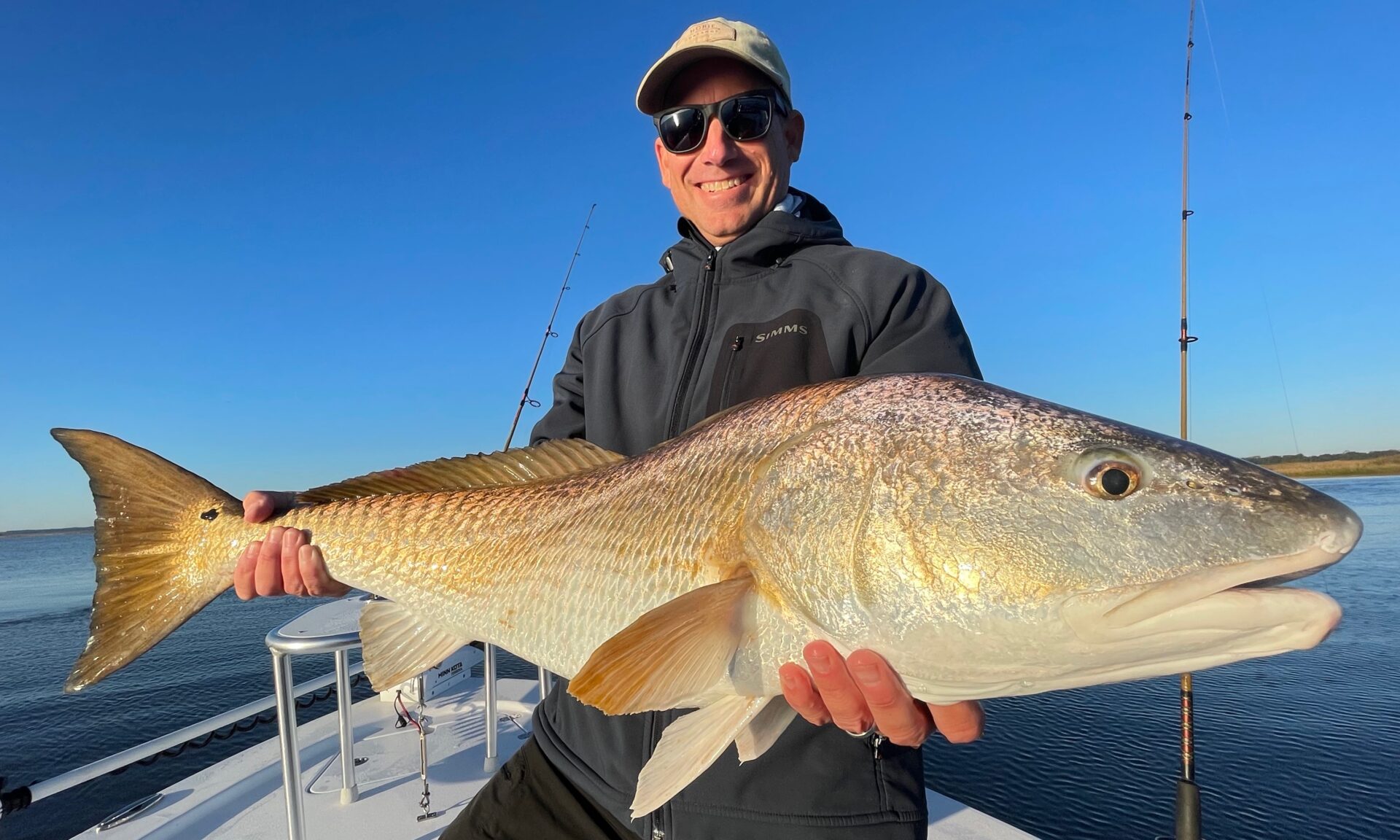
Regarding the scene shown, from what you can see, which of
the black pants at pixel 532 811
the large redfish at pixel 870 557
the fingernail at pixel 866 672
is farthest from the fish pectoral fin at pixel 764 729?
the black pants at pixel 532 811

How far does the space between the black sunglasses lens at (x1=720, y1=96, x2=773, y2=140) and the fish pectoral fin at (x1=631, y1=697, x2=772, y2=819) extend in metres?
2.15

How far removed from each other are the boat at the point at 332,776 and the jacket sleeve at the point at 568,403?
5.91 feet

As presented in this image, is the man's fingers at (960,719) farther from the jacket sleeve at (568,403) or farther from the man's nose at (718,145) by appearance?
the man's nose at (718,145)

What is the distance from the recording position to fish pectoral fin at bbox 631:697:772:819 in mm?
1685

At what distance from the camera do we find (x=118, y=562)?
2609mm

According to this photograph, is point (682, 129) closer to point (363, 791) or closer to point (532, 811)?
point (532, 811)

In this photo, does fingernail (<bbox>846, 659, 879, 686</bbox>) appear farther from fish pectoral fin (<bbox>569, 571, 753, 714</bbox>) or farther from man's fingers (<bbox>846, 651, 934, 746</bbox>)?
fish pectoral fin (<bbox>569, 571, 753, 714</bbox>)

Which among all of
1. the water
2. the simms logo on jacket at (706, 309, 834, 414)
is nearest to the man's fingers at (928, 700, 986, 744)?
the simms logo on jacket at (706, 309, 834, 414)

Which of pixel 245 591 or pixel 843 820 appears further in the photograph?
pixel 245 591

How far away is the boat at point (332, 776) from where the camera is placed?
11.8 feet

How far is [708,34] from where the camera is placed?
2725 millimetres

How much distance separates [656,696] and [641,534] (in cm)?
45

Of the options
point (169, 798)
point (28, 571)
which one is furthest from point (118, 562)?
point (28, 571)

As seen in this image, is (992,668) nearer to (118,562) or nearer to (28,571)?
(118,562)
